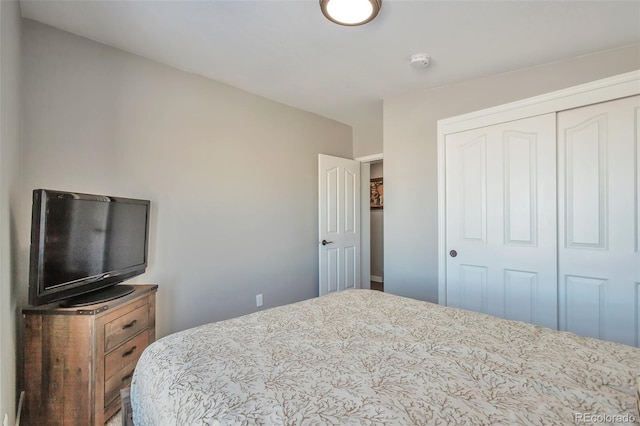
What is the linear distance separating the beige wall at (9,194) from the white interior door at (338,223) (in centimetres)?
261

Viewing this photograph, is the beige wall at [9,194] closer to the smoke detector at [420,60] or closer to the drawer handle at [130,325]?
the drawer handle at [130,325]

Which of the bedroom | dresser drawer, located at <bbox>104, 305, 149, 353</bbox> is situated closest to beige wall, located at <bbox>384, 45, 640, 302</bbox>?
the bedroom

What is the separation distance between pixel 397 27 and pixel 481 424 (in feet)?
6.93

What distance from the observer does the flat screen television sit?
1.50 meters

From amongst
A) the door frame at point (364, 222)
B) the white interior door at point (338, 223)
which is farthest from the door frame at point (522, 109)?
the door frame at point (364, 222)

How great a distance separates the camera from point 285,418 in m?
0.79

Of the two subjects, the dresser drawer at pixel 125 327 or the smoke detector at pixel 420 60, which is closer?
the dresser drawer at pixel 125 327

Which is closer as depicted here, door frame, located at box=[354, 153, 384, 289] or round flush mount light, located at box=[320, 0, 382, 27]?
round flush mount light, located at box=[320, 0, 382, 27]

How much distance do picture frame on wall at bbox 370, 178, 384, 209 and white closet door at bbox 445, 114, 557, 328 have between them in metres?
2.71

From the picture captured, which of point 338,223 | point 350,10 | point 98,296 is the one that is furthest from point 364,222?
point 98,296

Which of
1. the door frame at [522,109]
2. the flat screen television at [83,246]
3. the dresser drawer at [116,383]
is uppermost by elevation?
the door frame at [522,109]

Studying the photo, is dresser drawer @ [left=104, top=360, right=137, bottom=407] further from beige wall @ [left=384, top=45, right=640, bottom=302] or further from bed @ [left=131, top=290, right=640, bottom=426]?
beige wall @ [left=384, top=45, right=640, bottom=302]

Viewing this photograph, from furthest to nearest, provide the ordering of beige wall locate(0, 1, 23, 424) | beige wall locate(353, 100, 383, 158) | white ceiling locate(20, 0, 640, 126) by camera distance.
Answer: beige wall locate(353, 100, 383, 158)
white ceiling locate(20, 0, 640, 126)
beige wall locate(0, 1, 23, 424)

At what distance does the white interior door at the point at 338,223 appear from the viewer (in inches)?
147
